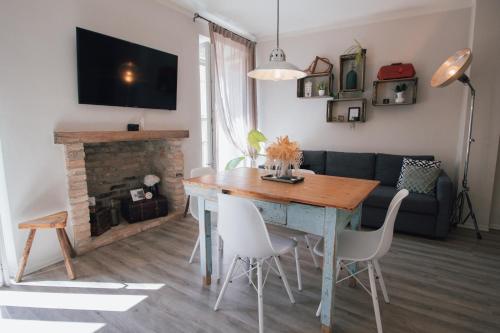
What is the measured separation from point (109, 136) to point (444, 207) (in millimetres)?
3728

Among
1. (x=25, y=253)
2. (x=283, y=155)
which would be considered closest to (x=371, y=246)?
(x=283, y=155)

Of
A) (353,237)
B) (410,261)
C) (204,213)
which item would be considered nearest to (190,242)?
(204,213)

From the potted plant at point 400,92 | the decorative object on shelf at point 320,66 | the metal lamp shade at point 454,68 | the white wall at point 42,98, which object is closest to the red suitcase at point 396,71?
the potted plant at point 400,92

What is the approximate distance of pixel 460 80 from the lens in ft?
10.2

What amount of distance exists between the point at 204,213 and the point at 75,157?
4.93 ft

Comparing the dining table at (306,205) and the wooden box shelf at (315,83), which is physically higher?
the wooden box shelf at (315,83)

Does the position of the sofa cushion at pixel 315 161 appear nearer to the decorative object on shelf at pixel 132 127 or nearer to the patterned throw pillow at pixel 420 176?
the patterned throw pillow at pixel 420 176

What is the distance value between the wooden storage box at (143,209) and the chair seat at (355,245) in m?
2.39

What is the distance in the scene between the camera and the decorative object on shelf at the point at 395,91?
3.77 metres

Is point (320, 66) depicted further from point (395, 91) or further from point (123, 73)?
point (123, 73)

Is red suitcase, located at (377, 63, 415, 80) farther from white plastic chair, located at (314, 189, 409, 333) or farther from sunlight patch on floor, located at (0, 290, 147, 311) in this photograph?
sunlight patch on floor, located at (0, 290, 147, 311)

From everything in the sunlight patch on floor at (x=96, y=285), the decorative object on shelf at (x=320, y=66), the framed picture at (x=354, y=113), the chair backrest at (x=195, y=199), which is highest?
the decorative object on shelf at (x=320, y=66)

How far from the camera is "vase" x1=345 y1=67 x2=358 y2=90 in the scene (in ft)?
13.2

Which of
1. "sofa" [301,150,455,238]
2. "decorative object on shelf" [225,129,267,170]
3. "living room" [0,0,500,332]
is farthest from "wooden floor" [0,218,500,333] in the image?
"decorative object on shelf" [225,129,267,170]
